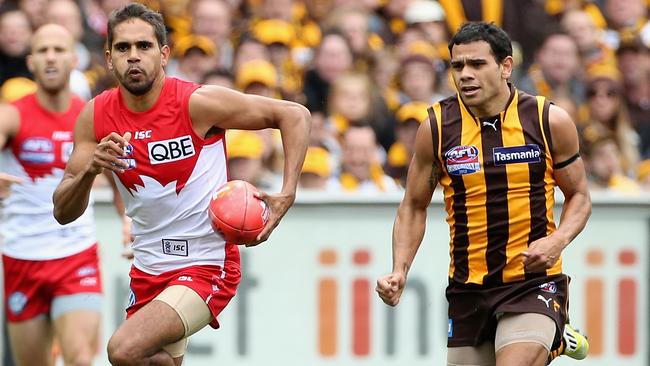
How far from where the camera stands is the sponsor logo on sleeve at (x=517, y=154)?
7.88 meters

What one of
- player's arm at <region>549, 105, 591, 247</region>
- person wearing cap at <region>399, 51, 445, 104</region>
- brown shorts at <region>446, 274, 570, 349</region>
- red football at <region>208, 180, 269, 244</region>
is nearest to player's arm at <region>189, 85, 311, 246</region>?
red football at <region>208, 180, 269, 244</region>

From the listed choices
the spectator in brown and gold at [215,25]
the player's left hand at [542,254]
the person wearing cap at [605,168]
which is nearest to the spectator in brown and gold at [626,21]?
the person wearing cap at [605,168]

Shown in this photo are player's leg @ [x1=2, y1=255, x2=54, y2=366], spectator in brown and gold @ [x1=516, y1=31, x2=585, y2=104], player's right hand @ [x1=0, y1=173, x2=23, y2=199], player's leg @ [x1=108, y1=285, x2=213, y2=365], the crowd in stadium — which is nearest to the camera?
player's leg @ [x1=108, y1=285, x2=213, y2=365]

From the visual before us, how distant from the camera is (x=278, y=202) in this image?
7777 mm

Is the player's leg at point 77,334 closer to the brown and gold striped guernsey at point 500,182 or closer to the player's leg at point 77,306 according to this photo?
the player's leg at point 77,306

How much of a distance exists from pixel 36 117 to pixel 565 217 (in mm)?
3916

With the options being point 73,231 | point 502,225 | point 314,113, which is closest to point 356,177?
point 314,113

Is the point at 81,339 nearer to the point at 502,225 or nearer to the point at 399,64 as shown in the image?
the point at 502,225

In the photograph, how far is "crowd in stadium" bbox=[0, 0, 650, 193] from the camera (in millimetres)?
12227

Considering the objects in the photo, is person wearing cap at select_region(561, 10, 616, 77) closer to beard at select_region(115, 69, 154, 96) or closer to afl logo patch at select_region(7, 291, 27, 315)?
afl logo patch at select_region(7, 291, 27, 315)

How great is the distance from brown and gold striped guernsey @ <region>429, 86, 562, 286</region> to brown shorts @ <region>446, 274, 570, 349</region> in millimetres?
52

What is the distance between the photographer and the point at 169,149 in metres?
7.96

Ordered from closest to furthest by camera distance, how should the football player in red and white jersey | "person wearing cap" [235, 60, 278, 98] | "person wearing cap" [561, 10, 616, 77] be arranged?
the football player in red and white jersey, "person wearing cap" [235, 60, 278, 98], "person wearing cap" [561, 10, 616, 77]

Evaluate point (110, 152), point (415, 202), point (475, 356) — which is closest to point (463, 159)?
point (415, 202)
